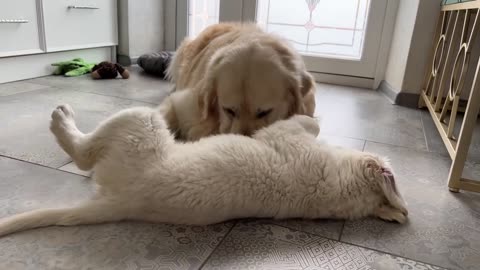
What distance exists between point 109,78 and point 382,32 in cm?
227

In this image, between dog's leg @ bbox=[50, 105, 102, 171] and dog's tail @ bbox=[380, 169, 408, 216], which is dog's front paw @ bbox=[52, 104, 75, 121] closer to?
dog's leg @ bbox=[50, 105, 102, 171]

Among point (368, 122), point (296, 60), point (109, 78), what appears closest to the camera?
point (296, 60)

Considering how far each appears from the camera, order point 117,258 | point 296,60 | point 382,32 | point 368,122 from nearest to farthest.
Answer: point 117,258 < point 296,60 < point 368,122 < point 382,32

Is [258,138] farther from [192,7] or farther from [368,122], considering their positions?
[192,7]

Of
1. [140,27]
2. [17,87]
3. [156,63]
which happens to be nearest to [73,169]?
[17,87]

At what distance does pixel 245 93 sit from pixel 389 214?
633 millimetres

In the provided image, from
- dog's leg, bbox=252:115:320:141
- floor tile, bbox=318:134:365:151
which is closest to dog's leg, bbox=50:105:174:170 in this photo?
dog's leg, bbox=252:115:320:141

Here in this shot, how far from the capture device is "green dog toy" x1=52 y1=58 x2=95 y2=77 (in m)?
2.87

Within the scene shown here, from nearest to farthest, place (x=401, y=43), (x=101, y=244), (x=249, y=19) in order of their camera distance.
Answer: (x=101, y=244) → (x=401, y=43) → (x=249, y=19)

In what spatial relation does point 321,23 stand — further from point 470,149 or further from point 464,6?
point 470,149

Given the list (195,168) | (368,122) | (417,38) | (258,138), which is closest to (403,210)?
(258,138)

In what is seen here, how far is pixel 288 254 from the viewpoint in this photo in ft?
2.97

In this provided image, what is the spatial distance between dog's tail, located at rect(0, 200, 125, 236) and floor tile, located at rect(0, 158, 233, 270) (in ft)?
0.07

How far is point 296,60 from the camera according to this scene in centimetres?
159
